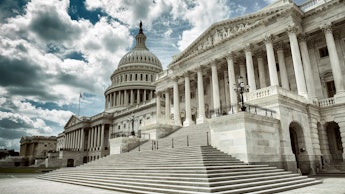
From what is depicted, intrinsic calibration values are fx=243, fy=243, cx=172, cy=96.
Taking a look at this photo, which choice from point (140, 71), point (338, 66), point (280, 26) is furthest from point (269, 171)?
point (140, 71)

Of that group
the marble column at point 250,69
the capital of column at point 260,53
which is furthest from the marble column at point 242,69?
the marble column at point 250,69

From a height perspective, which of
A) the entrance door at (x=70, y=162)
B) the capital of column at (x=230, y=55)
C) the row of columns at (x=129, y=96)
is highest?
the row of columns at (x=129, y=96)

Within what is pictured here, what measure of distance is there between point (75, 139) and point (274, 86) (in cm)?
8620

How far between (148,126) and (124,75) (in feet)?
236

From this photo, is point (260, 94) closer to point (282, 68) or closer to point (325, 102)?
point (325, 102)

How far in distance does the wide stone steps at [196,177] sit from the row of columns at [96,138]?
199 feet

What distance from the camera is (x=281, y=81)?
31031 millimetres

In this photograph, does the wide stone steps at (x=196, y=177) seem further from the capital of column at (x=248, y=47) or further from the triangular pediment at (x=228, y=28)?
the triangular pediment at (x=228, y=28)

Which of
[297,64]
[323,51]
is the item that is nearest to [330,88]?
[323,51]

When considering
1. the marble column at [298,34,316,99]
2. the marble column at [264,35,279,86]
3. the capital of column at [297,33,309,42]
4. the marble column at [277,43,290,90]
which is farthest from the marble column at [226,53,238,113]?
the marble column at [298,34,316,99]

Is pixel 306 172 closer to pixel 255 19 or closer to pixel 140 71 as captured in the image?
pixel 255 19

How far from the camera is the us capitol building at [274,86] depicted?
19391mm

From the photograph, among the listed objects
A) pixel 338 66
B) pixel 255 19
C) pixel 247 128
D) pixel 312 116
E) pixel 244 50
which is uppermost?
pixel 255 19

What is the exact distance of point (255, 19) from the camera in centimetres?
3212
